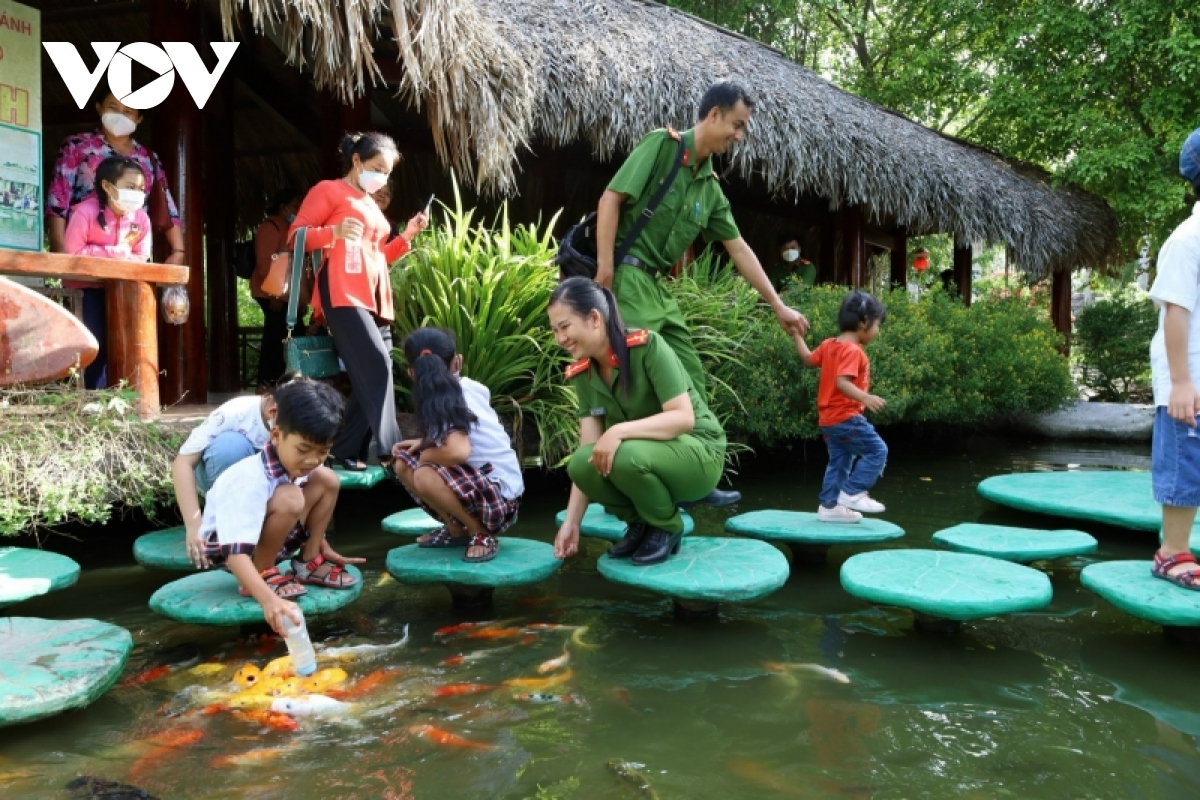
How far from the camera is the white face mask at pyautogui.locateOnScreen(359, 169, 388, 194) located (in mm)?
4832

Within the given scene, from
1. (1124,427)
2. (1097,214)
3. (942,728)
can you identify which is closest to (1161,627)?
(942,728)

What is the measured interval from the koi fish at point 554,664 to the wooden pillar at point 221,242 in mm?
5480

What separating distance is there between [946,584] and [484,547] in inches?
67.5

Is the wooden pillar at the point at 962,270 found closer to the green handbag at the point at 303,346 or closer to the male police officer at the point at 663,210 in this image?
the male police officer at the point at 663,210

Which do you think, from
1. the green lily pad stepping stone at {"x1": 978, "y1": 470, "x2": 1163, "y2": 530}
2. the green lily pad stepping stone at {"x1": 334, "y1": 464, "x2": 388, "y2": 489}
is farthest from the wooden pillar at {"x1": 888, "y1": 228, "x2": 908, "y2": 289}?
the green lily pad stepping stone at {"x1": 334, "y1": 464, "x2": 388, "y2": 489}

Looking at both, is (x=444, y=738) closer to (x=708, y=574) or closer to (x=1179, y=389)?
(x=708, y=574)

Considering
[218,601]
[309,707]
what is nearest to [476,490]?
[218,601]

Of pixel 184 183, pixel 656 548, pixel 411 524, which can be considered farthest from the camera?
pixel 184 183

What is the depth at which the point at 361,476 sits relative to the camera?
4.86 m

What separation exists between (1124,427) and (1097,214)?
4.41m

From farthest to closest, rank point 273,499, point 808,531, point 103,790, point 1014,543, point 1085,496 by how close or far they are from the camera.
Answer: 1. point 1085,496
2. point 808,531
3. point 1014,543
4. point 273,499
5. point 103,790

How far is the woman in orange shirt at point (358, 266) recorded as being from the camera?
4746mm

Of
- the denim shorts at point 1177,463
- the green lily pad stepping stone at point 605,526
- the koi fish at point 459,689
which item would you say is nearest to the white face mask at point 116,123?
the green lily pad stepping stone at point 605,526

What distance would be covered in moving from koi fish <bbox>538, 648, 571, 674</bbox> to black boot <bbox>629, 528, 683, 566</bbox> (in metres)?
0.53
